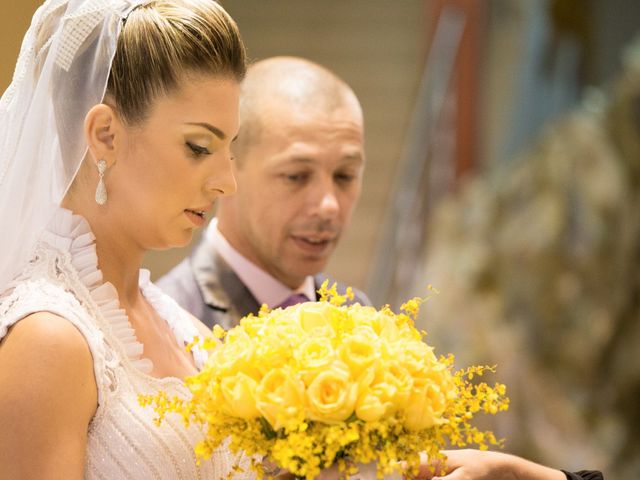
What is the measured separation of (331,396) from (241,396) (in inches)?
6.4

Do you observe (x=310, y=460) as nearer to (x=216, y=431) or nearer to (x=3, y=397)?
(x=216, y=431)

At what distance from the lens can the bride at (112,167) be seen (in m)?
2.14

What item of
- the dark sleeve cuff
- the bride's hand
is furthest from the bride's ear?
the dark sleeve cuff

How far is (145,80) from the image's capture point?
2178 millimetres

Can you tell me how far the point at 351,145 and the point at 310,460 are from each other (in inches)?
62.5

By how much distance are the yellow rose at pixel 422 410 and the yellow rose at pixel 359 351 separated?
0.32 feet

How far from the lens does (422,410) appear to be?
79.3 inches

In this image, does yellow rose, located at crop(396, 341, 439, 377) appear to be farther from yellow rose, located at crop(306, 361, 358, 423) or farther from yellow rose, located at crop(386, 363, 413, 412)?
yellow rose, located at crop(306, 361, 358, 423)

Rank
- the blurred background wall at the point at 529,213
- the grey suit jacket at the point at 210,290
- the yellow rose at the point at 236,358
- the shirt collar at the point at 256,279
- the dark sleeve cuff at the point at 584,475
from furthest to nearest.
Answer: the blurred background wall at the point at 529,213, the shirt collar at the point at 256,279, the grey suit jacket at the point at 210,290, the dark sleeve cuff at the point at 584,475, the yellow rose at the point at 236,358

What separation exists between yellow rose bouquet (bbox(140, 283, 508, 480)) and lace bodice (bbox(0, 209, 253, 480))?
8 centimetres

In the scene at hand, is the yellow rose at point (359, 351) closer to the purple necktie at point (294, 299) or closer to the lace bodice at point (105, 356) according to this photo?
the lace bodice at point (105, 356)

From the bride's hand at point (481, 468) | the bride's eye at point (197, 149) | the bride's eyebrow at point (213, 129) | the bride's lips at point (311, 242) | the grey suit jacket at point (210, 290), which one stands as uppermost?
the bride's eyebrow at point (213, 129)

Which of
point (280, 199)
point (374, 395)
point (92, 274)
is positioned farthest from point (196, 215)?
point (280, 199)

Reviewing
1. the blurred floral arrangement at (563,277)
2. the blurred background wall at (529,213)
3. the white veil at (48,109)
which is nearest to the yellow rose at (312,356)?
the white veil at (48,109)
